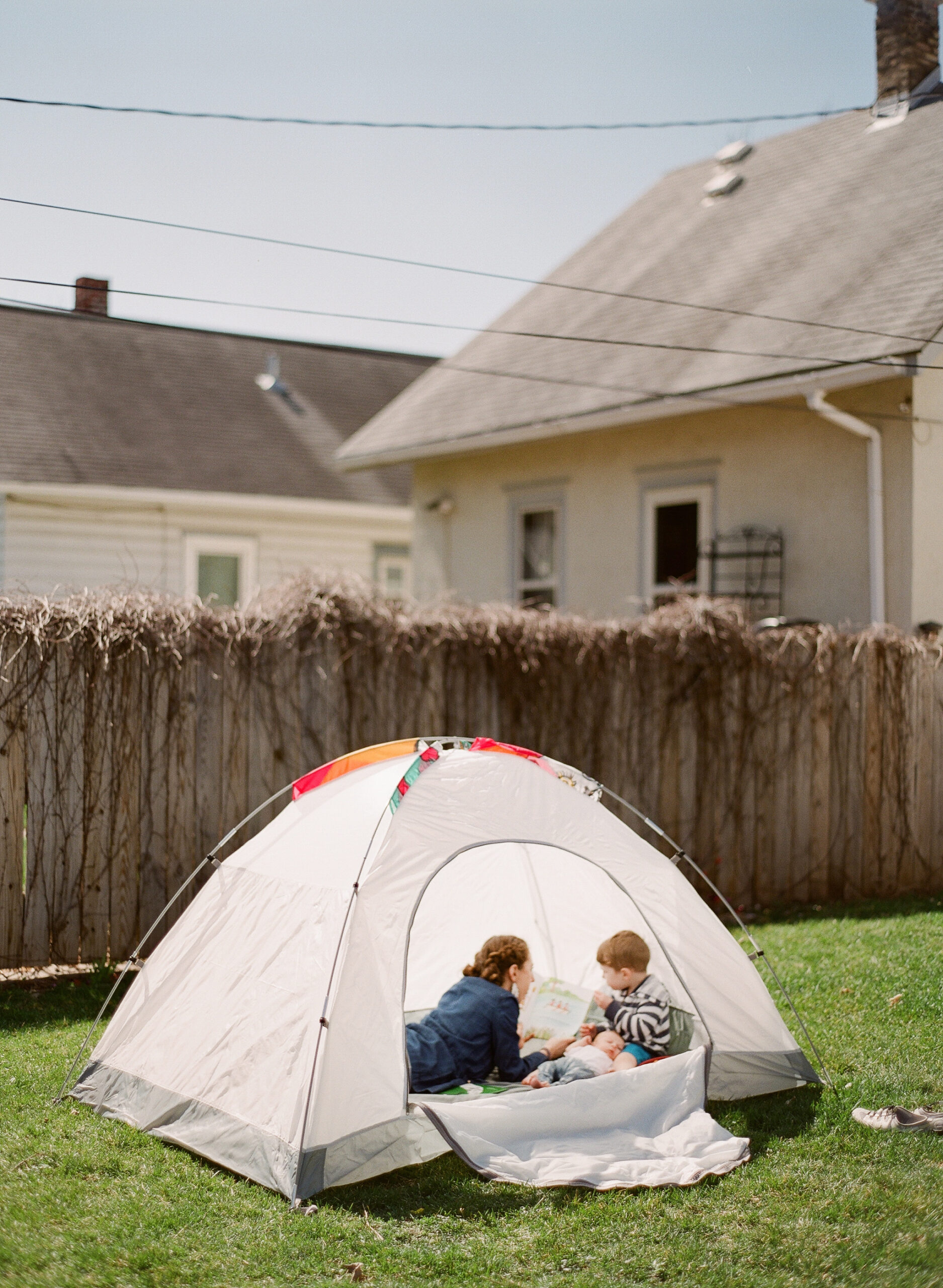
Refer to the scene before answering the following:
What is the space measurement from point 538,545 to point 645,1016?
9.53 meters

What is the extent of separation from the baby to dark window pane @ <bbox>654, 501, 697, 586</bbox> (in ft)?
25.7

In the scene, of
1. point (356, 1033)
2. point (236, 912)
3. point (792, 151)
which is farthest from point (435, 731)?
point (792, 151)

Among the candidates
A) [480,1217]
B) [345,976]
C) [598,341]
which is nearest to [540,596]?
[598,341]

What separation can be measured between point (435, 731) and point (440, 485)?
8.13 meters

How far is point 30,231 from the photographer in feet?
27.2

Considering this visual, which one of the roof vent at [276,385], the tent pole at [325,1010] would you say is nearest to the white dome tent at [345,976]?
the tent pole at [325,1010]

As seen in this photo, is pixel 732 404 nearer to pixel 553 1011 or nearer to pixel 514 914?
pixel 514 914

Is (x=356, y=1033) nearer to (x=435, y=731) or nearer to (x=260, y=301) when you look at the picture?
(x=435, y=731)

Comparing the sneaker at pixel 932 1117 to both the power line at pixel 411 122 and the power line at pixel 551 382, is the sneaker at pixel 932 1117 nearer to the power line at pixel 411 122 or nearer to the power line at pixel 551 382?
the power line at pixel 551 382

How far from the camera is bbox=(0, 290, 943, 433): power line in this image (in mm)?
8562

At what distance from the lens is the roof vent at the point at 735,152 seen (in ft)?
52.2

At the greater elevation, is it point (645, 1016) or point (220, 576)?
point (220, 576)

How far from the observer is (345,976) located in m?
4.67

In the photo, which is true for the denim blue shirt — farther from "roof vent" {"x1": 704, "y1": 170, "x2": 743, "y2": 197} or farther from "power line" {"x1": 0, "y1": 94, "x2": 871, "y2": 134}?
"roof vent" {"x1": 704, "y1": 170, "x2": 743, "y2": 197}
